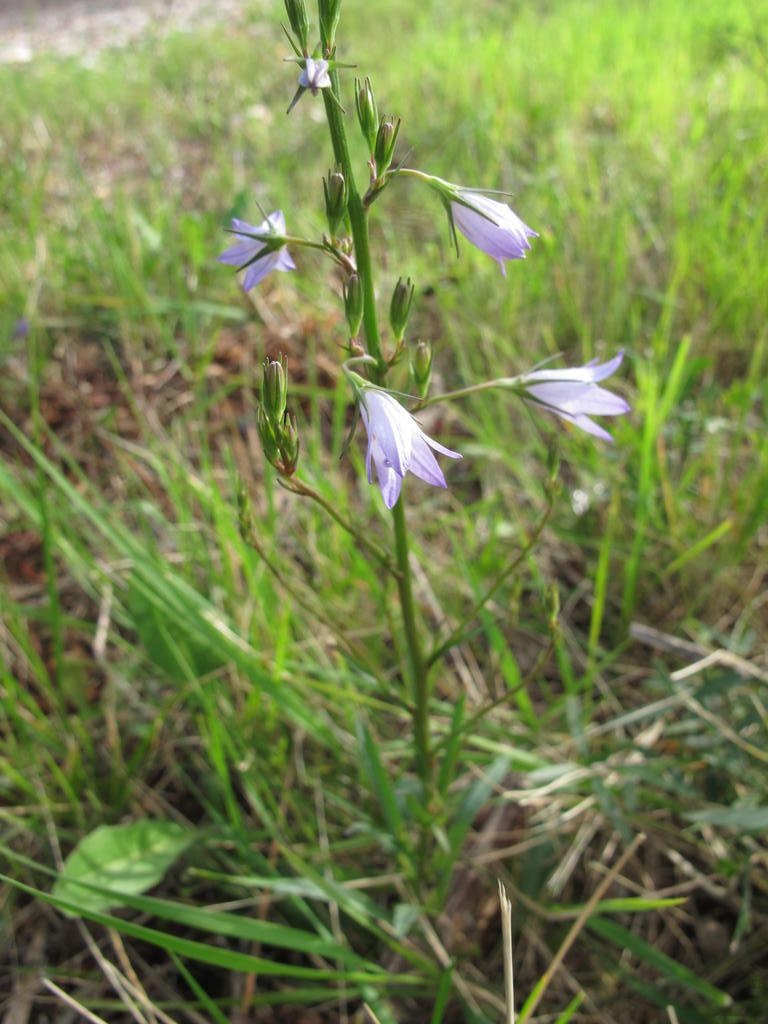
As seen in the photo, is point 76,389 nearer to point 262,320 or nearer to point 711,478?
point 262,320

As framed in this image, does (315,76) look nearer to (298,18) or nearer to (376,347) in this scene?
(298,18)

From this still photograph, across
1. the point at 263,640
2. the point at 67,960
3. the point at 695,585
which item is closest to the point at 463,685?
the point at 263,640

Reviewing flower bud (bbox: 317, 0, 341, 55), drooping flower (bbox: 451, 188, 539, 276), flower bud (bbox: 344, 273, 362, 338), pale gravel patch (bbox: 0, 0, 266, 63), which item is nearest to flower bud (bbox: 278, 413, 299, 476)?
flower bud (bbox: 344, 273, 362, 338)

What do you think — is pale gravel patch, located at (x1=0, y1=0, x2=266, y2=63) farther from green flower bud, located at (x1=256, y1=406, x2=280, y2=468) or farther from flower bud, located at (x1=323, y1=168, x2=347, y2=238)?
green flower bud, located at (x1=256, y1=406, x2=280, y2=468)

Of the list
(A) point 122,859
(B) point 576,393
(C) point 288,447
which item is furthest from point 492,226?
(A) point 122,859

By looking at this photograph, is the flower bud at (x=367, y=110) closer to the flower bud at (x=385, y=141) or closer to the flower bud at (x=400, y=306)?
the flower bud at (x=385, y=141)
